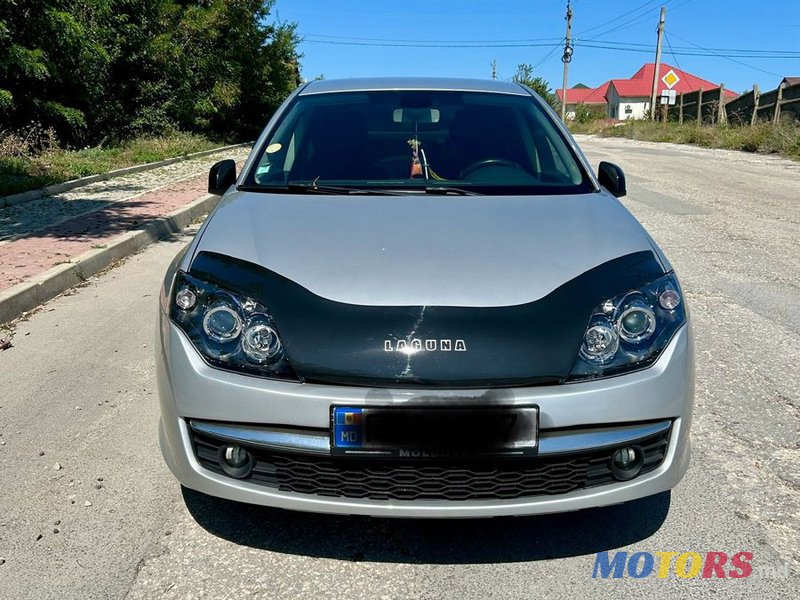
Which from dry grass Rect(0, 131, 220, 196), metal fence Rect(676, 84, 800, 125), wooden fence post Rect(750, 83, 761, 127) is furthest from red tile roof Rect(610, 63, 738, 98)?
dry grass Rect(0, 131, 220, 196)

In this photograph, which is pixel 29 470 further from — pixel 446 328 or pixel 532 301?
Result: pixel 532 301

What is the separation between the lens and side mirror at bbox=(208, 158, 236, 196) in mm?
3580

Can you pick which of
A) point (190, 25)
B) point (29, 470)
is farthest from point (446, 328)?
point (190, 25)

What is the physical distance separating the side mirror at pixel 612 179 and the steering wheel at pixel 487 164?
18.8 inches

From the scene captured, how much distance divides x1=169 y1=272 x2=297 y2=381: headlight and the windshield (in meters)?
1.04

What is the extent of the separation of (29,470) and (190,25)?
22013 mm

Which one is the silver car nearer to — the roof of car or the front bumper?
the front bumper

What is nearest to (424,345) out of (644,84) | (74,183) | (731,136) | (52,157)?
(74,183)

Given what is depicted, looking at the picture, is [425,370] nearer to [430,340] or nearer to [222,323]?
[430,340]

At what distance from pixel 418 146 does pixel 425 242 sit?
3.80ft

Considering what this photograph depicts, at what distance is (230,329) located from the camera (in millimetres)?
2168

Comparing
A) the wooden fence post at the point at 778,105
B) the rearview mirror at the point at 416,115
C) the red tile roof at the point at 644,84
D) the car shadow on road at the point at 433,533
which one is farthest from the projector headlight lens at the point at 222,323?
the red tile roof at the point at 644,84

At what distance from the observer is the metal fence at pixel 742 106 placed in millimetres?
24109

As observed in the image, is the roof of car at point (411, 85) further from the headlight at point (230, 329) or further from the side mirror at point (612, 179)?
the headlight at point (230, 329)
